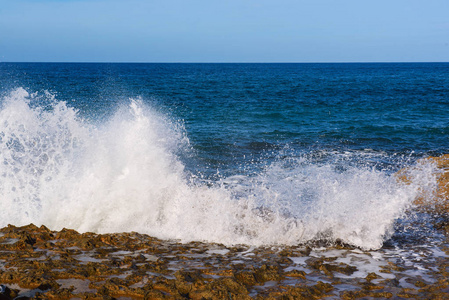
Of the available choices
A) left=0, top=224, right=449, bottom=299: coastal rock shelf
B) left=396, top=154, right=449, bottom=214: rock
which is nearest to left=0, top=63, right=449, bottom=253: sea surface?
left=396, top=154, right=449, bottom=214: rock

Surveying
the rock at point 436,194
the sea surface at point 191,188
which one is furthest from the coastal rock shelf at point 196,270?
the rock at point 436,194

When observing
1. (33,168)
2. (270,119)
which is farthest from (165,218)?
(270,119)

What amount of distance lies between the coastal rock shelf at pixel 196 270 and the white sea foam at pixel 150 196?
452mm

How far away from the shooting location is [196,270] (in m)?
3.98

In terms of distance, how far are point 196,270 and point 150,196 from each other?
238 centimetres

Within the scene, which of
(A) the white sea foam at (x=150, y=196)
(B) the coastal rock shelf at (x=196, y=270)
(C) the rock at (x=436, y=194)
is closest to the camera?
(B) the coastal rock shelf at (x=196, y=270)

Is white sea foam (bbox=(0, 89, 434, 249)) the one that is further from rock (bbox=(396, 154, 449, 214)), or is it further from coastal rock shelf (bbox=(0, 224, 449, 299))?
Result: coastal rock shelf (bbox=(0, 224, 449, 299))

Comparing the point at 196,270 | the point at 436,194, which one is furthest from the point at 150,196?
the point at 436,194

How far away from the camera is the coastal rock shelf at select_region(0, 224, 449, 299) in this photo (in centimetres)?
353

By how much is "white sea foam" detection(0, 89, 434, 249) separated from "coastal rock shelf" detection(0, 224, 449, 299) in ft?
1.48

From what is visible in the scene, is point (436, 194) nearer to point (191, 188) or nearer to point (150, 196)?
point (191, 188)

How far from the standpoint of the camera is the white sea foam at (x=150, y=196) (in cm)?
524

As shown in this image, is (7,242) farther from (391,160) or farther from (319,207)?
(391,160)

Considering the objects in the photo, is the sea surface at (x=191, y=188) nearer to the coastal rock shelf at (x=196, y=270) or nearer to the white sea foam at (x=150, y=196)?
the white sea foam at (x=150, y=196)
